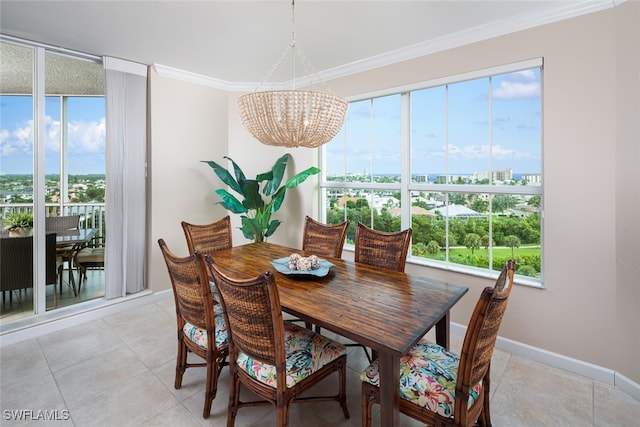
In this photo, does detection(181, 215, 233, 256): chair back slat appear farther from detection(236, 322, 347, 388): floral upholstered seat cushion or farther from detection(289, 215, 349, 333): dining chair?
detection(236, 322, 347, 388): floral upholstered seat cushion

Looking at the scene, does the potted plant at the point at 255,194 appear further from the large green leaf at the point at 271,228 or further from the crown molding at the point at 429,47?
the crown molding at the point at 429,47

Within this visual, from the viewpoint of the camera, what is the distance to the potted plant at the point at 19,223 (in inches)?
114

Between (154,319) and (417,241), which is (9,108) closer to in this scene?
(154,319)

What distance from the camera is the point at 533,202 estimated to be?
8.50ft

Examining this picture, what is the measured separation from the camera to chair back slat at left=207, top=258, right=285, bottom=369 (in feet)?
4.61

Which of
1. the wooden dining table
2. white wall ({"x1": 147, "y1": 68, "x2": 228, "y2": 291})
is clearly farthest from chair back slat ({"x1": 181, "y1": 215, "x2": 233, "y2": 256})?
white wall ({"x1": 147, "y1": 68, "x2": 228, "y2": 291})

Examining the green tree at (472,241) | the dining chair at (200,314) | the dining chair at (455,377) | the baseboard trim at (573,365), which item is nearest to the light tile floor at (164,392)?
the baseboard trim at (573,365)

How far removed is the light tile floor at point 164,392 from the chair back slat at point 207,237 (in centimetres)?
87

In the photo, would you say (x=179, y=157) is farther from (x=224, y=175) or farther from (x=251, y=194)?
(x=251, y=194)

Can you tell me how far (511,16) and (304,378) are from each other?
2.99 m

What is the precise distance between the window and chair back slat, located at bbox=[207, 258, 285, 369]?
2104 mm

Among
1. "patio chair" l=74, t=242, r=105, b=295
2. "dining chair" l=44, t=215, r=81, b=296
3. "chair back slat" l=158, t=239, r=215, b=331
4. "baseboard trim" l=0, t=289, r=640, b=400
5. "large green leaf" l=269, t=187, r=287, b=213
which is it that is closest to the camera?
"chair back slat" l=158, t=239, r=215, b=331

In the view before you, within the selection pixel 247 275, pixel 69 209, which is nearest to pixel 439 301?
pixel 247 275

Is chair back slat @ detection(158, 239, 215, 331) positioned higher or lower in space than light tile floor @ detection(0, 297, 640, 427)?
higher
